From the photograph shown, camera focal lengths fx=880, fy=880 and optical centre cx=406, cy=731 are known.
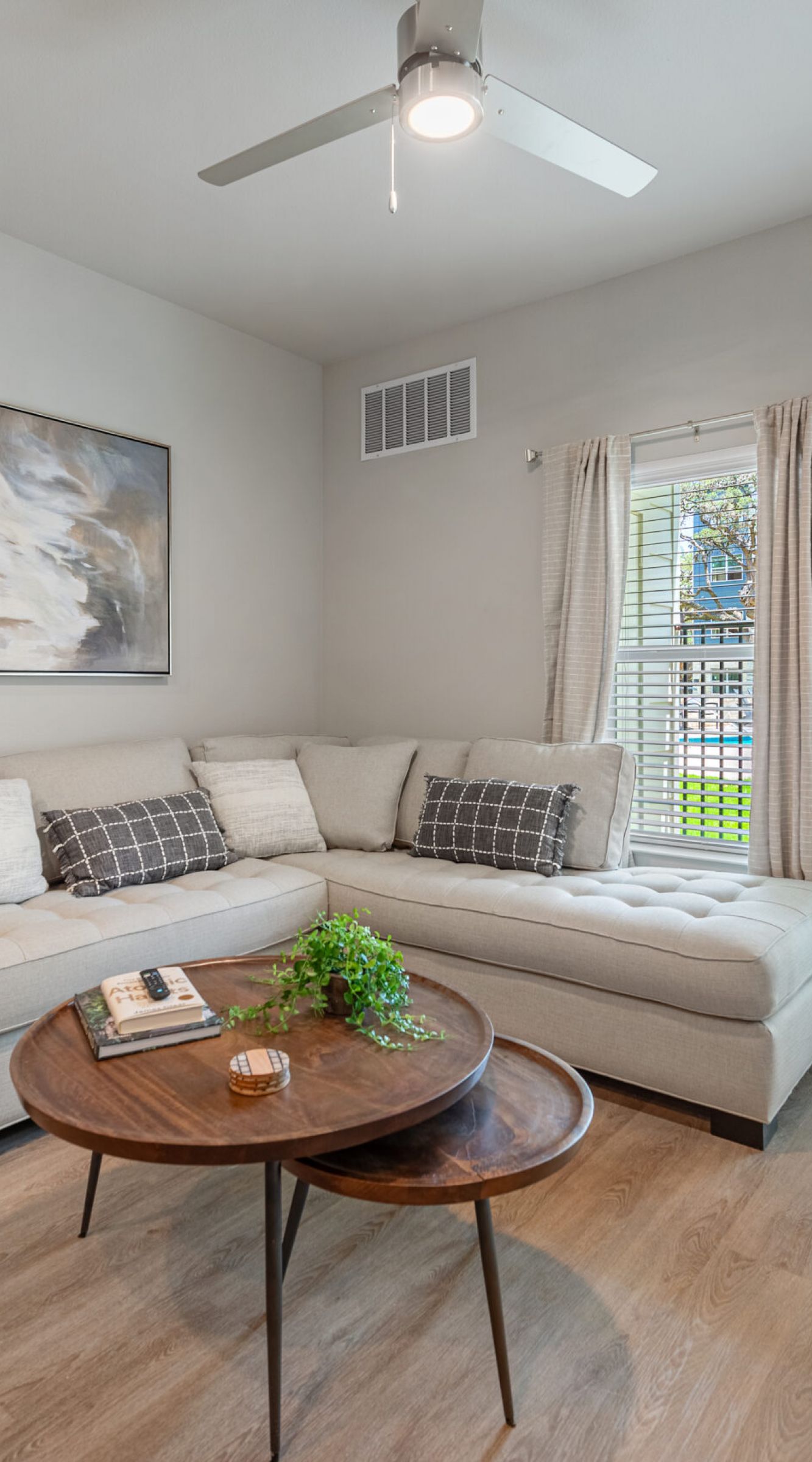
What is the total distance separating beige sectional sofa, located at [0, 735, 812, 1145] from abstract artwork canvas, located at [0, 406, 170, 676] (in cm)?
43

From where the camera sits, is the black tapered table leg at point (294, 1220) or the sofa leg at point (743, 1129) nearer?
the black tapered table leg at point (294, 1220)

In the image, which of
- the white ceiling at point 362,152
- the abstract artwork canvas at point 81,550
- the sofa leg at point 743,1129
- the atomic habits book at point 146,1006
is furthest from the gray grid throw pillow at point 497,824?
the white ceiling at point 362,152

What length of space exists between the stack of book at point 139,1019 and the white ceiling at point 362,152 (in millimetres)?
2207

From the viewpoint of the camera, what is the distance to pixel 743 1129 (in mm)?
2227

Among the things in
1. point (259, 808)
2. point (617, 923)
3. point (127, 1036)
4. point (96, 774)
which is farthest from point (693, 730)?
point (127, 1036)

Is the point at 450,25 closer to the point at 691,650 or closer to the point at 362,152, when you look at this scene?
the point at 362,152

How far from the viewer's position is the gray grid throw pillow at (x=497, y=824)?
3.00 meters

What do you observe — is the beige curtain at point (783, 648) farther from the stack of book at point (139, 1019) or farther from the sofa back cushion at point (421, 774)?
the stack of book at point (139, 1019)

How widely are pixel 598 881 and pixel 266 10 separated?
2513mm

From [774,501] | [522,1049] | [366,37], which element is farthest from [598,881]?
[366,37]

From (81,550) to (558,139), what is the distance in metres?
2.17

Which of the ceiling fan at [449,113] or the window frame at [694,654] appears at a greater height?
the ceiling fan at [449,113]

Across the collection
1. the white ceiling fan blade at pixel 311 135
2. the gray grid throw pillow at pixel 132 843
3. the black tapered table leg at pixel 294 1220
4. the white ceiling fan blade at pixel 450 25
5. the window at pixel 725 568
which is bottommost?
the black tapered table leg at pixel 294 1220

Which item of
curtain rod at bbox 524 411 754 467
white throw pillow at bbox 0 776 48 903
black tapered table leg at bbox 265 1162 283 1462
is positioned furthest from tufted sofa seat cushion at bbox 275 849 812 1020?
curtain rod at bbox 524 411 754 467
